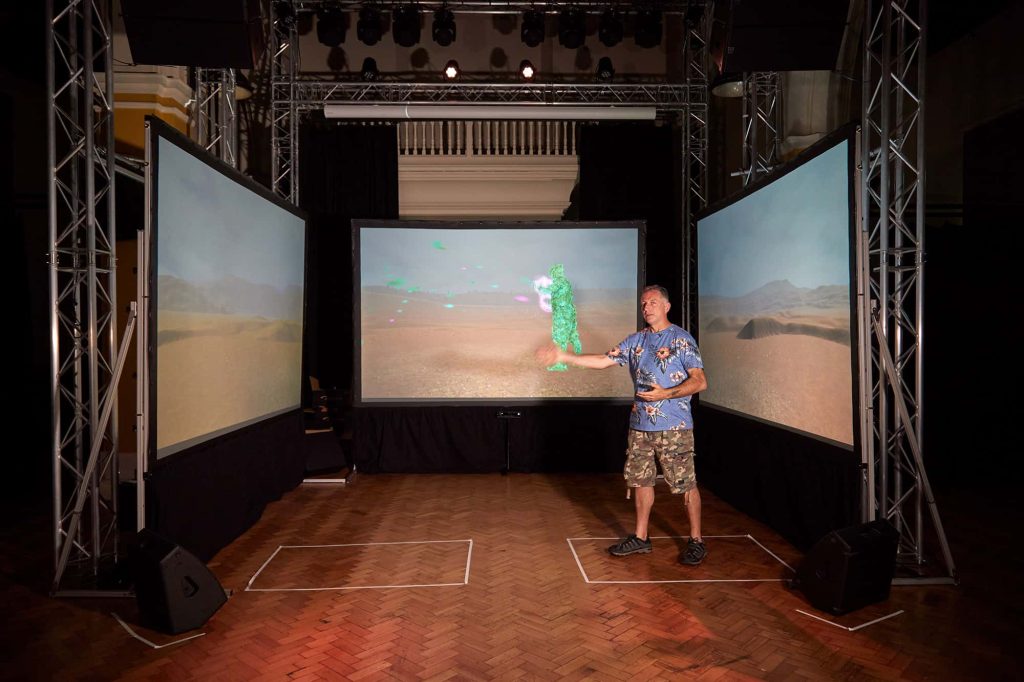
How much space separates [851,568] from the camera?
316 centimetres

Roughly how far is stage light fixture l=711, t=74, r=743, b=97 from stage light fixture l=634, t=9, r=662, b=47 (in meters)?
1.21

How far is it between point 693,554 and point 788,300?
1.77 metres

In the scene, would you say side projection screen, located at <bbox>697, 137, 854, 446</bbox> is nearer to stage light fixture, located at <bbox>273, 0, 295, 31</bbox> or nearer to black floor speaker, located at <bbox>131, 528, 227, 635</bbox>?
black floor speaker, located at <bbox>131, 528, 227, 635</bbox>

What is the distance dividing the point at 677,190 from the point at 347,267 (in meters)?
4.13

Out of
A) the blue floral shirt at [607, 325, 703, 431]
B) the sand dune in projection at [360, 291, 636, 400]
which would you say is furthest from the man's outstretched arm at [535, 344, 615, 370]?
the sand dune in projection at [360, 291, 636, 400]

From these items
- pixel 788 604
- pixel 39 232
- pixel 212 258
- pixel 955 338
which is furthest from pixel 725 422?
pixel 39 232

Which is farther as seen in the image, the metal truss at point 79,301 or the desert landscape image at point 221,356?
the desert landscape image at point 221,356

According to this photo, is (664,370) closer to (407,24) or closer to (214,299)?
(214,299)

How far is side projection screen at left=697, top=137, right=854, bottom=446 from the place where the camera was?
148 inches

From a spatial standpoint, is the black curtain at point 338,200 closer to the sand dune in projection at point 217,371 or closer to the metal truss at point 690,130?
the sand dune in projection at point 217,371

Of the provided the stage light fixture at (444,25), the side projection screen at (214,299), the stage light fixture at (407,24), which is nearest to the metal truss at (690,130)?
the stage light fixture at (444,25)

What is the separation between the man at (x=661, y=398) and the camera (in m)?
3.80

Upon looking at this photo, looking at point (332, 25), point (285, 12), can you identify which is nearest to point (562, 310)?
point (332, 25)

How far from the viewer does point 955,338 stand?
6.13 meters
